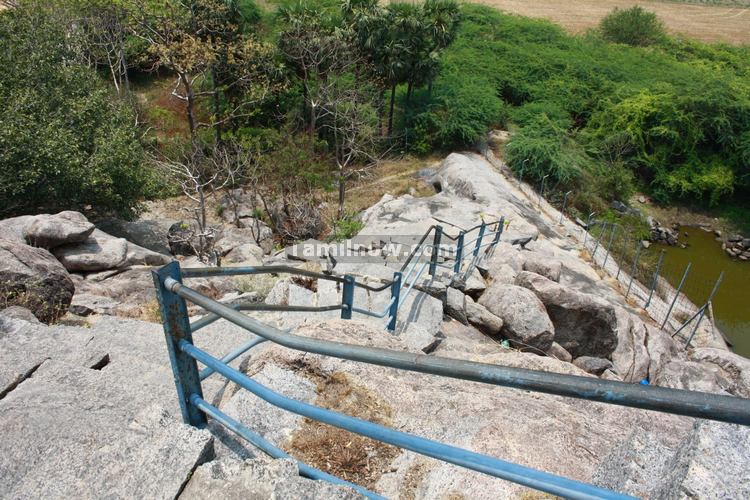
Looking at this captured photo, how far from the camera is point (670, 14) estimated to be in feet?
150

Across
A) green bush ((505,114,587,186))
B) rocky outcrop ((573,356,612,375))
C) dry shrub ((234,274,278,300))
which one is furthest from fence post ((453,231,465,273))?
green bush ((505,114,587,186))

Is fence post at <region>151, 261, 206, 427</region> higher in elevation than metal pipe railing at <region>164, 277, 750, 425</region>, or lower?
lower

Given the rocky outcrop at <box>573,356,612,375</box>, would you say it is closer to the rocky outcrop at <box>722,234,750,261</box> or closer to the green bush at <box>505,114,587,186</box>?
the green bush at <box>505,114,587,186</box>

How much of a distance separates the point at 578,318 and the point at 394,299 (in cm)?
414

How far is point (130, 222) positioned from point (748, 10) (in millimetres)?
61152

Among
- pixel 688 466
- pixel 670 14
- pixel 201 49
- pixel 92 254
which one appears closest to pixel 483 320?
pixel 688 466

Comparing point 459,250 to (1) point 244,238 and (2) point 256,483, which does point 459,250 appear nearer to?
(2) point 256,483

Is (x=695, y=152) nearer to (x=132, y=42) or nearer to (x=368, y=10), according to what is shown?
(x=368, y=10)

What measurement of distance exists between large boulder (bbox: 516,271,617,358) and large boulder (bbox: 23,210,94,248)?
25.3 ft

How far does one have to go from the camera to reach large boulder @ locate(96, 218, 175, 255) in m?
12.4

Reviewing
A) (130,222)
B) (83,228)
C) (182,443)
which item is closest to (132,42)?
(130,222)

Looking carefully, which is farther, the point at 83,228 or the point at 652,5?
the point at 652,5

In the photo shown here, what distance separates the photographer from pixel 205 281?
8.26 m

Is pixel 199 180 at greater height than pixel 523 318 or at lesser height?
lesser
